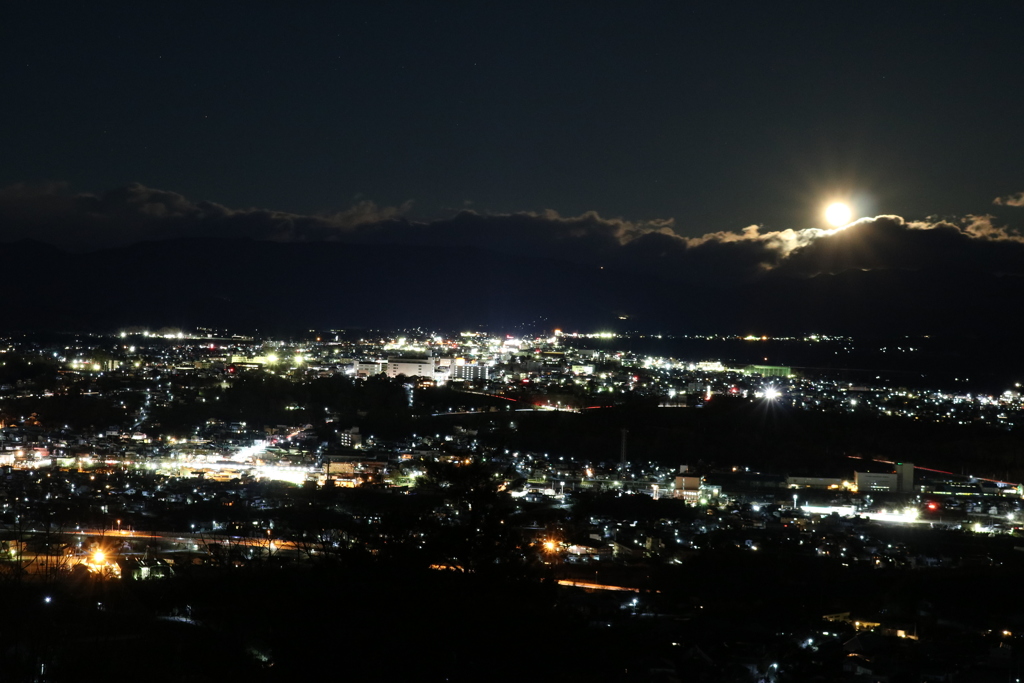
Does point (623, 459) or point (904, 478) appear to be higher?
Answer: point (904, 478)

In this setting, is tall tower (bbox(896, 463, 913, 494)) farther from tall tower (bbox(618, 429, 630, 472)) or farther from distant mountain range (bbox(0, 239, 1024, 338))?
distant mountain range (bbox(0, 239, 1024, 338))

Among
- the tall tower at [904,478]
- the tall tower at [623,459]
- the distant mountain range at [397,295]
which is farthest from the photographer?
the distant mountain range at [397,295]

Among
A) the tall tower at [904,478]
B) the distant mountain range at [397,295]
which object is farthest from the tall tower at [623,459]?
the distant mountain range at [397,295]

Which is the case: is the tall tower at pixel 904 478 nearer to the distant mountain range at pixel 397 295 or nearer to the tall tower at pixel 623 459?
the tall tower at pixel 623 459

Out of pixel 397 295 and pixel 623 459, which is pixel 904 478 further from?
pixel 397 295

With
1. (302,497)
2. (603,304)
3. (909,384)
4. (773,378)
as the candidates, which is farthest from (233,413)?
(603,304)

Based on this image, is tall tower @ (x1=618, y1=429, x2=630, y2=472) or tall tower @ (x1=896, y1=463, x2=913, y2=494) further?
tall tower @ (x1=618, y1=429, x2=630, y2=472)

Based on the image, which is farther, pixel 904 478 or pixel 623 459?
pixel 623 459

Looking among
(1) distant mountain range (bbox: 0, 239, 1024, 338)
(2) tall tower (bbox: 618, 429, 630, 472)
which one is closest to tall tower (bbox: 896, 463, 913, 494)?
(2) tall tower (bbox: 618, 429, 630, 472)

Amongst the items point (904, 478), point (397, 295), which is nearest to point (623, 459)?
point (904, 478)
